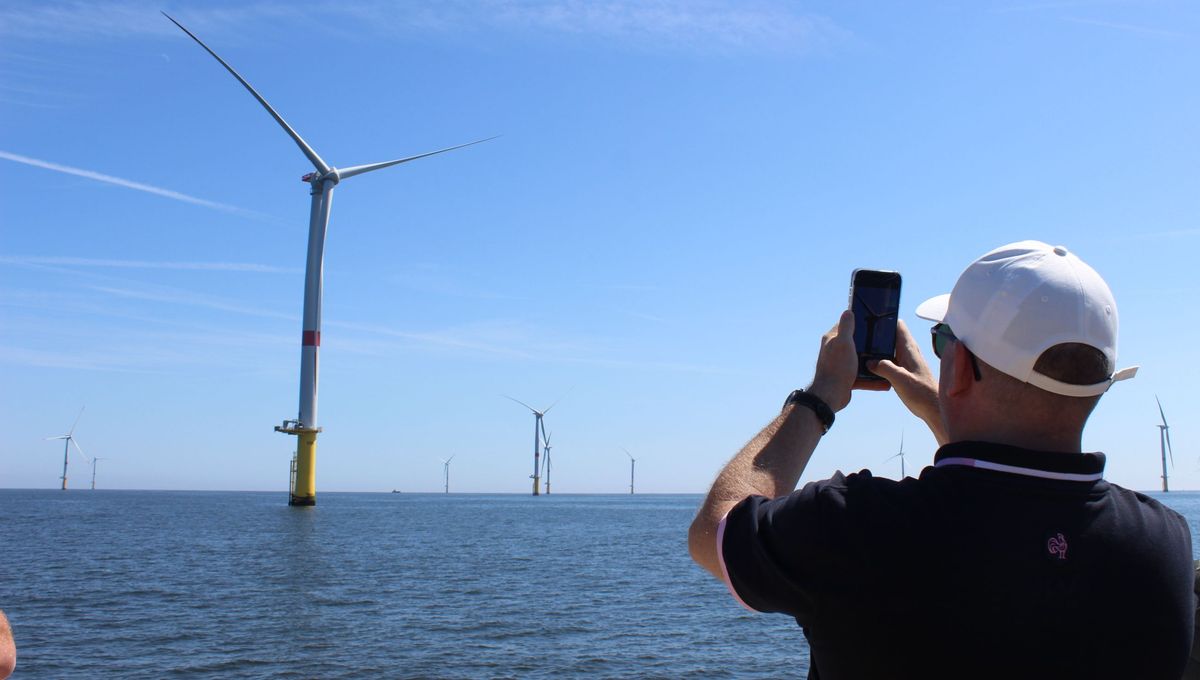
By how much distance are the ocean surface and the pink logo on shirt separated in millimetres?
19335

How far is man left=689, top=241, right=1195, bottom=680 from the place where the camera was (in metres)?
1.90

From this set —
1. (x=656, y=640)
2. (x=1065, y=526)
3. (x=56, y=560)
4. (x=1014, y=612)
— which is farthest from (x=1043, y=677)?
(x=56, y=560)

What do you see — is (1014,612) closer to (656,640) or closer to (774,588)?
(774,588)

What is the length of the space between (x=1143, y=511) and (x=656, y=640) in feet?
76.7

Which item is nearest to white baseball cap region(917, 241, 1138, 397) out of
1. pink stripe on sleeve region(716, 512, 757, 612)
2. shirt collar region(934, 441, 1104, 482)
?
shirt collar region(934, 441, 1104, 482)

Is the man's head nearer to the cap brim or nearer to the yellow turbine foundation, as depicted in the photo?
the cap brim

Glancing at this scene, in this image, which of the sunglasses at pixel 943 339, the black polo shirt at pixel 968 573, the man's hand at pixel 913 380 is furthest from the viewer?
the man's hand at pixel 913 380

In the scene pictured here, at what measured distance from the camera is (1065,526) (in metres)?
1.96

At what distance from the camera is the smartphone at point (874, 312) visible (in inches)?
105

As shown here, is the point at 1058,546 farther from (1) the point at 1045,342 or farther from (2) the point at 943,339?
(2) the point at 943,339

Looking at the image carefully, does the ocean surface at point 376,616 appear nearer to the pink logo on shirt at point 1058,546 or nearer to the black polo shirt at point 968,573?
the black polo shirt at point 968,573

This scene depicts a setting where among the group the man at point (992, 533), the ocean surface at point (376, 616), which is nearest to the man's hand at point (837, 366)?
the man at point (992, 533)

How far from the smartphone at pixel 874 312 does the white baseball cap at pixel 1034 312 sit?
461 mm

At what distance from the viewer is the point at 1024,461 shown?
6.64 ft
